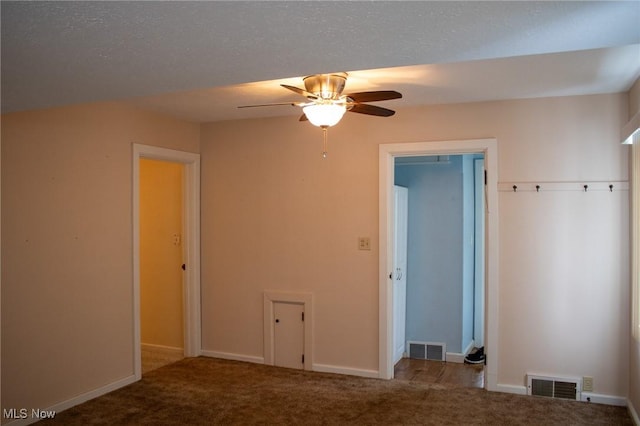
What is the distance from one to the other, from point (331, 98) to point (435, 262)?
2.77m

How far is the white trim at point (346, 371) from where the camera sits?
173 inches

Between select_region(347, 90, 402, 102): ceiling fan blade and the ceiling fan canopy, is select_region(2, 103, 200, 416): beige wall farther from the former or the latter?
select_region(347, 90, 402, 102): ceiling fan blade

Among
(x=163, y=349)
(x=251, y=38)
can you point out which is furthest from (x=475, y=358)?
(x=251, y=38)

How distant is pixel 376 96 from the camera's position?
3055 millimetres

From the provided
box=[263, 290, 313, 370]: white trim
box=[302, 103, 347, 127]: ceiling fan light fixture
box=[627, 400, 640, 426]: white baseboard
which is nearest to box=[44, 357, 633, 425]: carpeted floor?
box=[627, 400, 640, 426]: white baseboard

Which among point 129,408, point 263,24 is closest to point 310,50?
point 263,24

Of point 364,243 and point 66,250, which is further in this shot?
point 364,243

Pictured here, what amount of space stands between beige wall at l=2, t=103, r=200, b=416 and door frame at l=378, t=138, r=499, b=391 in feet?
6.93

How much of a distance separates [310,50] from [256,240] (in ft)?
10.3

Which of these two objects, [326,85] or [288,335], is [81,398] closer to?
[288,335]

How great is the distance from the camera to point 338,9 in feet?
4.88

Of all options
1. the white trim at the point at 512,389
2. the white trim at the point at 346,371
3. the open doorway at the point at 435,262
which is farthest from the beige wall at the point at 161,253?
the white trim at the point at 512,389

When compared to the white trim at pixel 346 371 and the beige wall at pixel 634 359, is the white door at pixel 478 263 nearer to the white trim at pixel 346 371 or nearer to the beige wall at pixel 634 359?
the white trim at pixel 346 371

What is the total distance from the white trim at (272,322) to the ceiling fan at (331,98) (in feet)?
6.50
